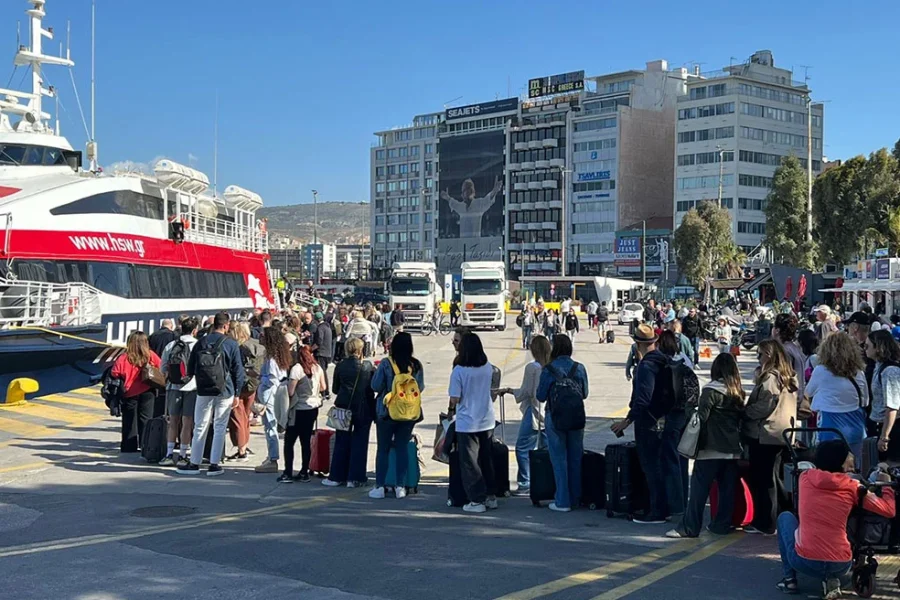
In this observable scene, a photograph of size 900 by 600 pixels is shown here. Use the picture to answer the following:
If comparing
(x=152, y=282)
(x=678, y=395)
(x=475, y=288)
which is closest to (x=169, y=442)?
(x=678, y=395)

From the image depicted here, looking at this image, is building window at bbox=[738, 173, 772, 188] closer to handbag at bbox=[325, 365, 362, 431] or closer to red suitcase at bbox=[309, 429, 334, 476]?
red suitcase at bbox=[309, 429, 334, 476]

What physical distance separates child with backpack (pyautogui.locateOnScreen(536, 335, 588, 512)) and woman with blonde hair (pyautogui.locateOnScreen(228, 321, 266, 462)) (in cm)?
428

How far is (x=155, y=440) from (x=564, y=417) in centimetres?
550

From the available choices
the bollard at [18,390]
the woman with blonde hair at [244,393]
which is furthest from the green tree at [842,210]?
the woman with blonde hair at [244,393]

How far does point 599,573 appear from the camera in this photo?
698cm

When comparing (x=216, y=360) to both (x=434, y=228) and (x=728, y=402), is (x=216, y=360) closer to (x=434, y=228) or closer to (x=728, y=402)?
(x=728, y=402)

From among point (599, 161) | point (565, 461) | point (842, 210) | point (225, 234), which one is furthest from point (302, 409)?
point (599, 161)

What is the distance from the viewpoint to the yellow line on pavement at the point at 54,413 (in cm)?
1592

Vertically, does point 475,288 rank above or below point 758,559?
above

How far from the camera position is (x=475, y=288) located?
4716 centimetres

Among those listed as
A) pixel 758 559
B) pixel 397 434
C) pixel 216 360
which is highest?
pixel 216 360

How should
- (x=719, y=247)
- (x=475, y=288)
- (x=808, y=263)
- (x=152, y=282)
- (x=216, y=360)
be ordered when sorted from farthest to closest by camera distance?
(x=719, y=247) → (x=808, y=263) → (x=475, y=288) → (x=152, y=282) → (x=216, y=360)

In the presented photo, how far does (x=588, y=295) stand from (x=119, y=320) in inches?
3134

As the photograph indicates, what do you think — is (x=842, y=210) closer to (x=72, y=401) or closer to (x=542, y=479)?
(x=72, y=401)
